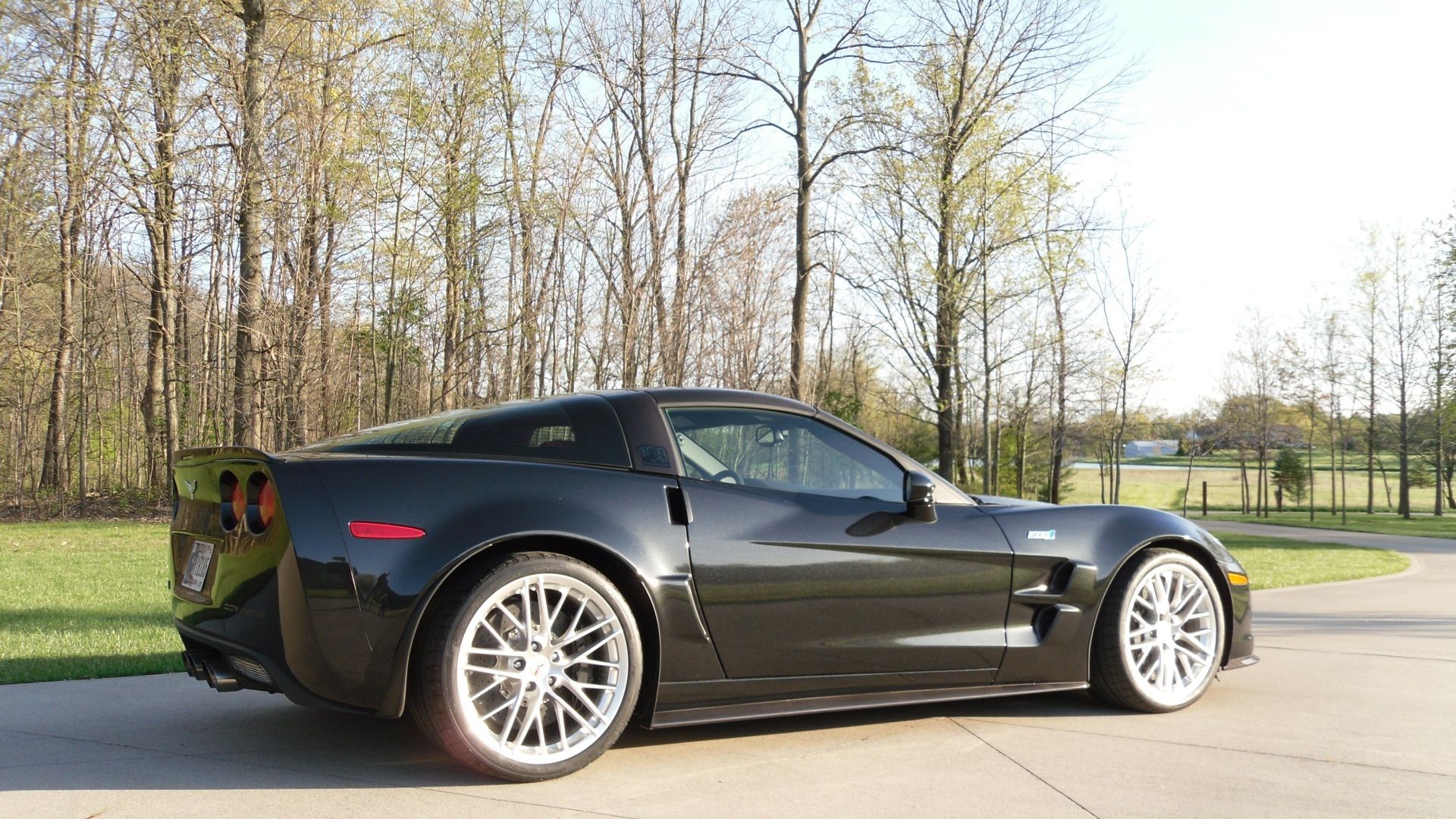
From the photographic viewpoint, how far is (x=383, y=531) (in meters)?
3.42

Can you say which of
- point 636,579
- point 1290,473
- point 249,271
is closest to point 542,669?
point 636,579

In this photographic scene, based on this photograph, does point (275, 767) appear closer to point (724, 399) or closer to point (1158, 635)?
point (724, 399)

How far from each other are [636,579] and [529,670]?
0.45 metres

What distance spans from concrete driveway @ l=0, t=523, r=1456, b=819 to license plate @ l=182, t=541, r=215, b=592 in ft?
1.89

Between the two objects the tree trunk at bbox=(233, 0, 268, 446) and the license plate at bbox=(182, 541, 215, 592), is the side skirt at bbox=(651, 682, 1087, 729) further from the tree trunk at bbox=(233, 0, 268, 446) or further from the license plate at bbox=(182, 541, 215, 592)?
the tree trunk at bbox=(233, 0, 268, 446)

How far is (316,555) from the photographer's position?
335cm

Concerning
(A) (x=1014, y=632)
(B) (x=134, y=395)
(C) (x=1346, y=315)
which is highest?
(C) (x=1346, y=315)

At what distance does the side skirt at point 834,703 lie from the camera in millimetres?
3832

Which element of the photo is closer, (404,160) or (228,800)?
(228,800)

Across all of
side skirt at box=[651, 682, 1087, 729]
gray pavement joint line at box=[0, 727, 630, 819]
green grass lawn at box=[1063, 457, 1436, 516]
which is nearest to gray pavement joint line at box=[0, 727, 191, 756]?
gray pavement joint line at box=[0, 727, 630, 819]

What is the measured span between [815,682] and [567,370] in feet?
45.8

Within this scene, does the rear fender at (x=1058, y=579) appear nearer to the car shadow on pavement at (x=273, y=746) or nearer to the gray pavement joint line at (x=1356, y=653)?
the car shadow on pavement at (x=273, y=746)

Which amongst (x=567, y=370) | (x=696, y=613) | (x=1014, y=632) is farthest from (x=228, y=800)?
(x=567, y=370)

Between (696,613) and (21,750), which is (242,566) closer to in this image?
(21,750)
